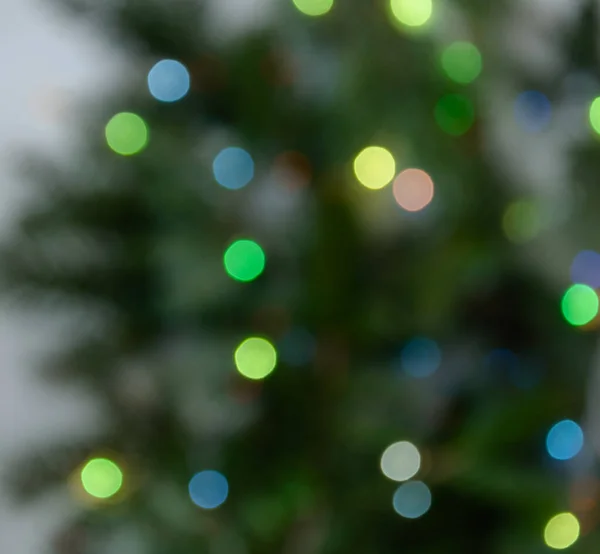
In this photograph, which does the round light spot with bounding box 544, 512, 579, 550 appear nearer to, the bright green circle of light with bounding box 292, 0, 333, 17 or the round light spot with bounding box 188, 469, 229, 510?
the round light spot with bounding box 188, 469, 229, 510

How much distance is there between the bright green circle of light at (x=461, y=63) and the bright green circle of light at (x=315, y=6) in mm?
115

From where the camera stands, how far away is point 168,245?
593mm

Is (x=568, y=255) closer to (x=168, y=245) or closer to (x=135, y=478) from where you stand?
(x=168, y=245)

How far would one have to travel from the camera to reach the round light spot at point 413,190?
0.54m

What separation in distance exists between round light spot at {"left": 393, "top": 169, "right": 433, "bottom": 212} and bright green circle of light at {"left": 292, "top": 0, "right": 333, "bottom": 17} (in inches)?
6.8

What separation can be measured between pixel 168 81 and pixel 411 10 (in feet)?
0.81

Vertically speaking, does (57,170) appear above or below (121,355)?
above

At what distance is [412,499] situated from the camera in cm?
57

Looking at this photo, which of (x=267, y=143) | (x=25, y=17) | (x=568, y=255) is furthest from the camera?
(x=25, y=17)

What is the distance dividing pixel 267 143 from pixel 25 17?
77cm

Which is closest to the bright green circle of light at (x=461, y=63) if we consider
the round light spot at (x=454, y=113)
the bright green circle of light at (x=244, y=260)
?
the round light spot at (x=454, y=113)

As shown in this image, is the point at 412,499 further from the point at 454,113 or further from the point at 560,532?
the point at 454,113

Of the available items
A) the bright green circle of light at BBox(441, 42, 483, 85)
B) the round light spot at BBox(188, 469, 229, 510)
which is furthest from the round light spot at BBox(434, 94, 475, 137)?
the round light spot at BBox(188, 469, 229, 510)

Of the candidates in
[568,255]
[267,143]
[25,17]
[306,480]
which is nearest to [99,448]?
[306,480]
